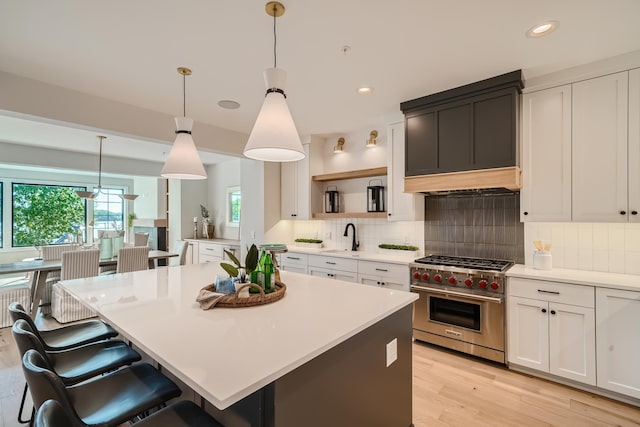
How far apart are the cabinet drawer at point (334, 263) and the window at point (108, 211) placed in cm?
650

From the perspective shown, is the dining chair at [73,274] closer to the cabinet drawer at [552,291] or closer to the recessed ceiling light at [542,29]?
the cabinet drawer at [552,291]

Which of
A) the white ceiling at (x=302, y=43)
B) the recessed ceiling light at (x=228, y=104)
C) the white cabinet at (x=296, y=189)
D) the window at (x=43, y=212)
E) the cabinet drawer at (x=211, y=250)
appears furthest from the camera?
the window at (x=43, y=212)

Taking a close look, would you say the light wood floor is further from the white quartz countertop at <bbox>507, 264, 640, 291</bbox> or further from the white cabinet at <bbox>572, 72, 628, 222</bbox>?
the white cabinet at <bbox>572, 72, 628, 222</bbox>

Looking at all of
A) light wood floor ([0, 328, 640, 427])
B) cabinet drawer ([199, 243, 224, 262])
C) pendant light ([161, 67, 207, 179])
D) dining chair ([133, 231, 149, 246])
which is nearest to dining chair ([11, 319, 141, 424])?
light wood floor ([0, 328, 640, 427])

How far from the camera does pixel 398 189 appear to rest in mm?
3521

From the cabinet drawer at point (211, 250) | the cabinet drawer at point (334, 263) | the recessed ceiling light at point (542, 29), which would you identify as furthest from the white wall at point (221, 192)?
the recessed ceiling light at point (542, 29)

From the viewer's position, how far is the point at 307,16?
180 centimetres

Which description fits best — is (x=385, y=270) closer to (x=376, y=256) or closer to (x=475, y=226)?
(x=376, y=256)

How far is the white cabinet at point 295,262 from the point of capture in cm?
411

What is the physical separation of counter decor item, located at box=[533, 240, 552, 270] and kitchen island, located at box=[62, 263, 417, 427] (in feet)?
5.29

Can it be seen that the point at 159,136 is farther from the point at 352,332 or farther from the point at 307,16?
the point at 352,332

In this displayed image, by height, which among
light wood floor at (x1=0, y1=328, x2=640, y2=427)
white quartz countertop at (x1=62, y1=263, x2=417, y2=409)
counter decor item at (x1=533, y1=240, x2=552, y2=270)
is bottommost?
light wood floor at (x1=0, y1=328, x2=640, y2=427)

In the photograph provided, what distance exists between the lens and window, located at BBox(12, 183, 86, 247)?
6.59m

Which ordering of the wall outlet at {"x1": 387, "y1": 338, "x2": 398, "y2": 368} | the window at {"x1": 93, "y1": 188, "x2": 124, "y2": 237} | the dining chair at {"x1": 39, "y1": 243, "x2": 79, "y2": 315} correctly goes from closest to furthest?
the wall outlet at {"x1": 387, "y1": 338, "x2": 398, "y2": 368} → the dining chair at {"x1": 39, "y1": 243, "x2": 79, "y2": 315} → the window at {"x1": 93, "y1": 188, "x2": 124, "y2": 237}
